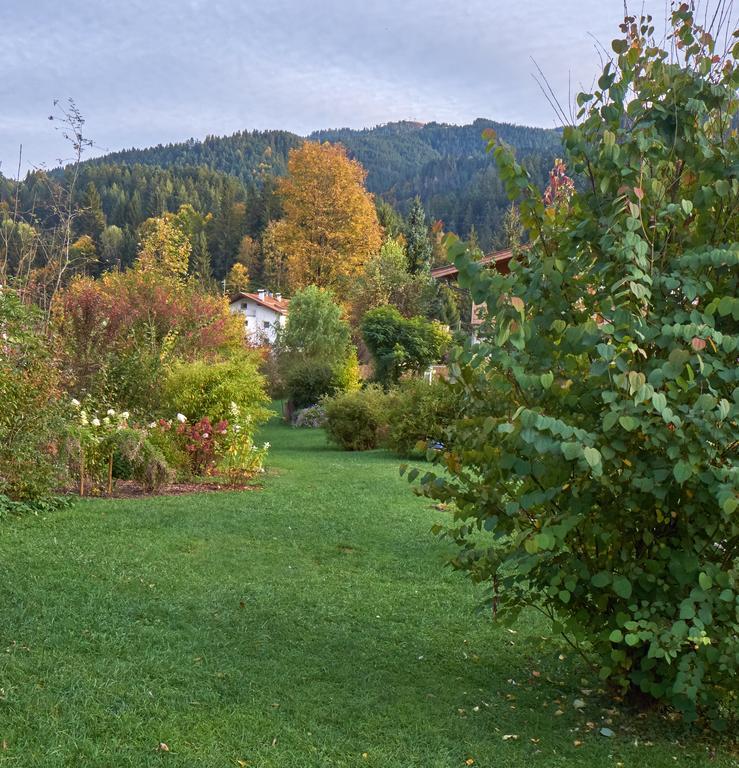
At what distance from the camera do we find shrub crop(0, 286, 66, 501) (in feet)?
26.1

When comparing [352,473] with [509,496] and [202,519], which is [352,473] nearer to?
[202,519]

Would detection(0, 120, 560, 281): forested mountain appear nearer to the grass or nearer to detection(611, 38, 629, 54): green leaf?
the grass

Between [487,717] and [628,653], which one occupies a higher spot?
[628,653]

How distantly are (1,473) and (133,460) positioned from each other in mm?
2150

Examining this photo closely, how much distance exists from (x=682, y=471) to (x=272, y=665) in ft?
8.06

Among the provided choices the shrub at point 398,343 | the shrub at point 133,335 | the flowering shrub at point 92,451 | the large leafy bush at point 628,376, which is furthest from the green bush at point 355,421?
the large leafy bush at point 628,376

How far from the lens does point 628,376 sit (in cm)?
277

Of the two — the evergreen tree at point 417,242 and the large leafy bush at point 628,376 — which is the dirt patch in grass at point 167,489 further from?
the evergreen tree at point 417,242

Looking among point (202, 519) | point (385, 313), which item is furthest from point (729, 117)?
point (385, 313)

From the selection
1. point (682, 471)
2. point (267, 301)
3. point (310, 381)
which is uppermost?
point (267, 301)

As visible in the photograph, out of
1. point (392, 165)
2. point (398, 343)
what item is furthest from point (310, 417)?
point (392, 165)

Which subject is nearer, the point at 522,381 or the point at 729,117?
the point at 522,381

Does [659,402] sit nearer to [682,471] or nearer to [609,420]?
[609,420]

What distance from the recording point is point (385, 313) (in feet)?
91.4
